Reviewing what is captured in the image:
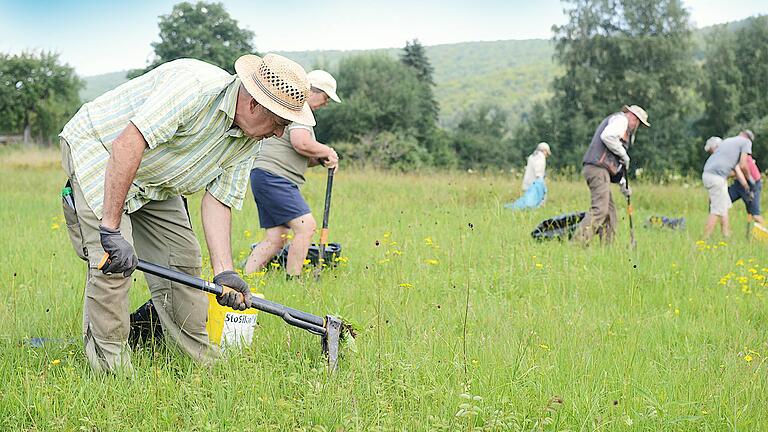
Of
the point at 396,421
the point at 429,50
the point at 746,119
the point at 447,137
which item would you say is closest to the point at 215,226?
the point at 396,421

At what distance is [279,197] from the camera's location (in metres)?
6.24

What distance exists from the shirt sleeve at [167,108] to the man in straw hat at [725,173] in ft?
27.5

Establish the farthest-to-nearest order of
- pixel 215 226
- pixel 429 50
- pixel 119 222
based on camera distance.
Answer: pixel 429 50 → pixel 215 226 → pixel 119 222

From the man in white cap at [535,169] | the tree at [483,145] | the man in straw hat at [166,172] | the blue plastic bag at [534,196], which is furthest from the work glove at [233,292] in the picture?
the tree at [483,145]

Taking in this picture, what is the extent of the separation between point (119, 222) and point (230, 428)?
1.02 meters

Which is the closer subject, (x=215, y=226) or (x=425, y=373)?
(x=425, y=373)

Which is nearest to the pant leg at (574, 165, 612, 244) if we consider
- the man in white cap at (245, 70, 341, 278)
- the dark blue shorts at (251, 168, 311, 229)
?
the man in white cap at (245, 70, 341, 278)

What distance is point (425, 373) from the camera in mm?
3760

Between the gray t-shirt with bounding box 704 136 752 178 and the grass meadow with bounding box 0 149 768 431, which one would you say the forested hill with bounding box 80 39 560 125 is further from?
the grass meadow with bounding box 0 149 768 431

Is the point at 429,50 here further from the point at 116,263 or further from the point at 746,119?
the point at 116,263

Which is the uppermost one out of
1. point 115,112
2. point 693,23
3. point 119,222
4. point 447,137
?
point 693,23

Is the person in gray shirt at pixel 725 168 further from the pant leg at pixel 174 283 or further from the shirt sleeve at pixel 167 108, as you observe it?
the shirt sleeve at pixel 167 108

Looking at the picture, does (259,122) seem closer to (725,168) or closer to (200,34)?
(725,168)

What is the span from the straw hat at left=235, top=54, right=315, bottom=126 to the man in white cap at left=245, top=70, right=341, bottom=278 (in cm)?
253
